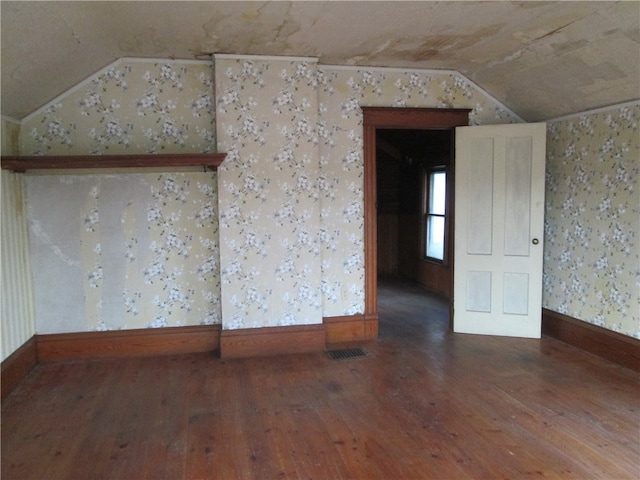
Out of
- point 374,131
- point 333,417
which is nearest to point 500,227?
point 374,131

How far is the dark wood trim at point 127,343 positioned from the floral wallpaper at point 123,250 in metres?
0.07

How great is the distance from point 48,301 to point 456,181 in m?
3.78

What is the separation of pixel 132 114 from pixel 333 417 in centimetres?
288

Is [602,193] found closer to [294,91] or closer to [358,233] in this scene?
[358,233]

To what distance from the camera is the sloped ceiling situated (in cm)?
271

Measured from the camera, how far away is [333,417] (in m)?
2.81

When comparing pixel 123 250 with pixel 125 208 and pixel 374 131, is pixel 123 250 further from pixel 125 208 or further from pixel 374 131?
pixel 374 131

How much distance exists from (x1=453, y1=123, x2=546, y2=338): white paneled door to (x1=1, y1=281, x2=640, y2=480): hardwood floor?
443 millimetres

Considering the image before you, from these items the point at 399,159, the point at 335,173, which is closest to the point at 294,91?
the point at 335,173

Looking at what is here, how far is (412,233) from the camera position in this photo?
7367 millimetres

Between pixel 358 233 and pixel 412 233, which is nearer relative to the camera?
pixel 358 233

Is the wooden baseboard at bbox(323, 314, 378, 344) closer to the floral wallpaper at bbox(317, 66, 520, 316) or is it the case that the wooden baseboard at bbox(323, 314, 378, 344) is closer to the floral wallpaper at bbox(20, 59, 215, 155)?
the floral wallpaper at bbox(317, 66, 520, 316)

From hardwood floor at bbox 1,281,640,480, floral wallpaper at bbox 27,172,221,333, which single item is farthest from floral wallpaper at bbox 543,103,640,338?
floral wallpaper at bbox 27,172,221,333

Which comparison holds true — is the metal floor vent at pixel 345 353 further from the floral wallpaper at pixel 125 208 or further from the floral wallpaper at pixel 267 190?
the floral wallpaper at pixel 125 208
